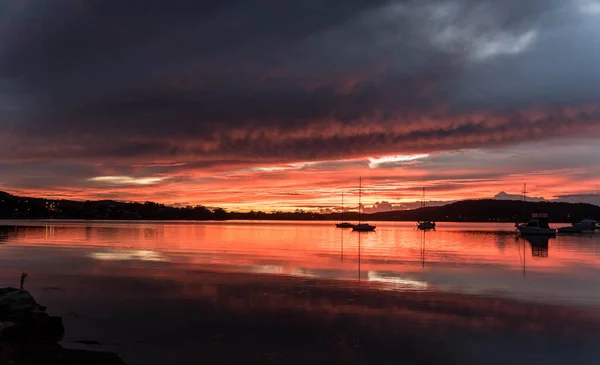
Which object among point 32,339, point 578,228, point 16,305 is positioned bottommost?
point 578,228

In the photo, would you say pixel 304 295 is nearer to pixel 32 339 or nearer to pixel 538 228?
pixel 32 339

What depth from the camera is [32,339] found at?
14.7 meters

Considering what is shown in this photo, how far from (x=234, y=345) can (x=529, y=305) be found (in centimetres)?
1448

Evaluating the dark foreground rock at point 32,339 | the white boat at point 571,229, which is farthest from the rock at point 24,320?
the white boat at point 571,229

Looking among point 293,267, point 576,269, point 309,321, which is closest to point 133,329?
point 309,321

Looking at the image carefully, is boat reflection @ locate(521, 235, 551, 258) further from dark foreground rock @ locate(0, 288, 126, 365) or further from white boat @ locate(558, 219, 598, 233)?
dark foreground rock @ locate(0, 288, 126, 365)

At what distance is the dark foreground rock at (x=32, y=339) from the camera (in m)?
12.8

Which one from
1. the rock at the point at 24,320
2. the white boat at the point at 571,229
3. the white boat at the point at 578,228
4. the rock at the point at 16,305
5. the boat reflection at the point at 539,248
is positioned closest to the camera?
the rock at the point at 24,320

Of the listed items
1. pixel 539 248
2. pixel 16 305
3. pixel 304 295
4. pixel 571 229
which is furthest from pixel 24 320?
pixel 571 229

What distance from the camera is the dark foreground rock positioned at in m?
12.8

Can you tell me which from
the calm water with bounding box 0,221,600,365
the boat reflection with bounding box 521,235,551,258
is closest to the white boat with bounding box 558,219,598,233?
the boat reflection with bounding box 521,235,551,258

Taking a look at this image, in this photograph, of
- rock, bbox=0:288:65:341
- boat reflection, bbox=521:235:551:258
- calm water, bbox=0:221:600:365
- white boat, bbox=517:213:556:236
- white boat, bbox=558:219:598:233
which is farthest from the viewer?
white boat, bbox=558:219:598:233

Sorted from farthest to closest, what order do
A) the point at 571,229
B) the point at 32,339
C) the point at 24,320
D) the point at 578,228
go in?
1. the point at 578,228
2. the point at 571,229
3. the point at 24,320
4. the point at 32,339

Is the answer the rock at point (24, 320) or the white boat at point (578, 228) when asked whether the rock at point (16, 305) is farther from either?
the white boat at point (578, 228)
